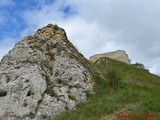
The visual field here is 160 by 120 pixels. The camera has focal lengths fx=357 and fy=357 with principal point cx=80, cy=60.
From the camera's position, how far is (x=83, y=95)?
2609cm

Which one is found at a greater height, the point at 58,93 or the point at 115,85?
the point at 115,85

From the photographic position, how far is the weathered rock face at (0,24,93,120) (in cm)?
2311

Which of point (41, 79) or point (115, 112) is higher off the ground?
point (41, 79)

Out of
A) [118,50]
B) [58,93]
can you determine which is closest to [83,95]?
[58,93]

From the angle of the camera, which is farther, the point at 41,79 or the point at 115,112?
the point at 41,79

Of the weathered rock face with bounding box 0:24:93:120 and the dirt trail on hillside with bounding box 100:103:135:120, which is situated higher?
the weathered rock face with bounding box 0:24:93:120

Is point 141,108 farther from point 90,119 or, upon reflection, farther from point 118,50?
point 118,50

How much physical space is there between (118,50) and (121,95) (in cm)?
6775

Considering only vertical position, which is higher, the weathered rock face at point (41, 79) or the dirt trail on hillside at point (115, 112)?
the weathered rock face at point (41, 79)

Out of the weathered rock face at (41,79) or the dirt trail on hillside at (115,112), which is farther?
the weathered rock face at (41,79)

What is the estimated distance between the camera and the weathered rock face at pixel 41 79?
23.1 meters

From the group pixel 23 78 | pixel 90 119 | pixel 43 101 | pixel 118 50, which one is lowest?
pixel 90 119

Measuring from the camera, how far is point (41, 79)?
2573 cm

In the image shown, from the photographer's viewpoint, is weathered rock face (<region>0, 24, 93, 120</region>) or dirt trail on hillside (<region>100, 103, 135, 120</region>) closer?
dirt trail on hillside (<region>100, 103, 135, 120</region>)
